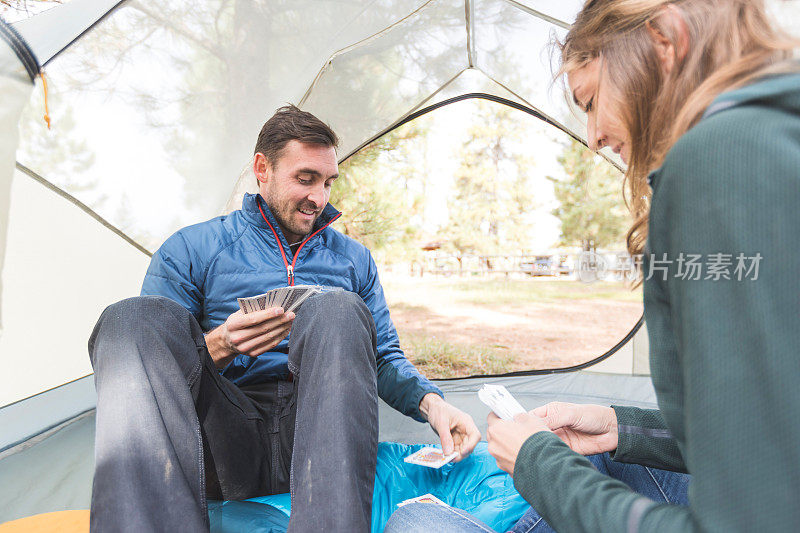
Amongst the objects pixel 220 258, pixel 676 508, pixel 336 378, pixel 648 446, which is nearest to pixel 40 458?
pixel 220 258

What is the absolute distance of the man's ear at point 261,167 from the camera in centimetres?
191

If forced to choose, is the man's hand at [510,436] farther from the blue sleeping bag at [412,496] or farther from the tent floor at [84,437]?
the tent floor at [84,437]

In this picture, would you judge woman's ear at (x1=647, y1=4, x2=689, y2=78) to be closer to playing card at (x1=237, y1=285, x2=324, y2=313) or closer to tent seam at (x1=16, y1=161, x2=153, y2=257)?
playing card at (x1=237, y1=285, x2=324, y2=313)

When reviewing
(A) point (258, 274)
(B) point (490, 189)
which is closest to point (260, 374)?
(A) point (258, 274)

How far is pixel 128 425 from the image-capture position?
0.87 meters

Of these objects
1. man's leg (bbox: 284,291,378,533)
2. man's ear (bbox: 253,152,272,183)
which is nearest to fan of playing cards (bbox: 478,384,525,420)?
man's leg (bbox: 284,291,378,533)

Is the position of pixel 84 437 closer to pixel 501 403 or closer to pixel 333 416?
pixel 333 416

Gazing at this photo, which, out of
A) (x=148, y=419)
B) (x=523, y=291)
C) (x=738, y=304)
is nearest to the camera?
(x=738, y=304)

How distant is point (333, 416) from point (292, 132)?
3.89ft

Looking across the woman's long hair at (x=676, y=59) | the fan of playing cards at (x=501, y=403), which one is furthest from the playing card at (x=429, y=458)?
the woman's long hair at (x=676, y=59)

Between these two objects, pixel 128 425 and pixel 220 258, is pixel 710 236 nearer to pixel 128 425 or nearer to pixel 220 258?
pixel 128 425

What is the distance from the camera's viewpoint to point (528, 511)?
0.94 meters

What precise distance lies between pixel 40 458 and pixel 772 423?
1844mm

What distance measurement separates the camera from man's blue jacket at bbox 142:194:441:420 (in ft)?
5.12
